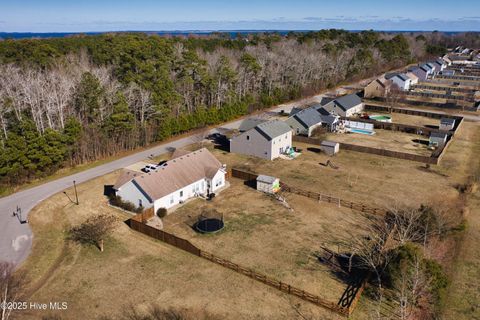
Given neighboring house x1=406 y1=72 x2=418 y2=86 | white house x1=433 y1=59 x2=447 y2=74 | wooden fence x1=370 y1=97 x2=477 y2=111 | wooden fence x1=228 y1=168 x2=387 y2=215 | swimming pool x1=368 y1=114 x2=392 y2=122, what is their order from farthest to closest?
white house x1=433 y1=59 x2=447 y2=74 < neighboring house x1=406 y1=72 x2=418 y2=86 < wooden fence x1=370 y1=97 x2=477 y2=111 < swimming pool x1=368 y1=114 x2=392 y2=122 < wooden fence x1=228 y1=168 x2=387 y2=215

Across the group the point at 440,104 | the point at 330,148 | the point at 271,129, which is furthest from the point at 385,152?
the point at 440,104

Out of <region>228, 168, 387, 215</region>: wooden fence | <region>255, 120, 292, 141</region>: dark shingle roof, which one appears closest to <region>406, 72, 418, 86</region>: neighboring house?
<region>255, 120, 292, 141</region>: dark shingle roof

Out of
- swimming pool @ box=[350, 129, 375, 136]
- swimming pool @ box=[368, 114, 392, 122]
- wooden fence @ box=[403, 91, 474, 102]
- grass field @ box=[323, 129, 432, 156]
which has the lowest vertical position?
grass field @ box=[323, 129, 432, 156]

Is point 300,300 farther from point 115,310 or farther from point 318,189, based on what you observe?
point 318,189

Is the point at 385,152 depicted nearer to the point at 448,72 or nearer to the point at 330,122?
the point at 330,122

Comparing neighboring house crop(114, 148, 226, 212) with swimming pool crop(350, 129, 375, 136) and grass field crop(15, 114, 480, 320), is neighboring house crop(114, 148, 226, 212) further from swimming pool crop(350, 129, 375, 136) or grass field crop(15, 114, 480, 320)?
swimming pool crop(350, 129, 375, 136)
